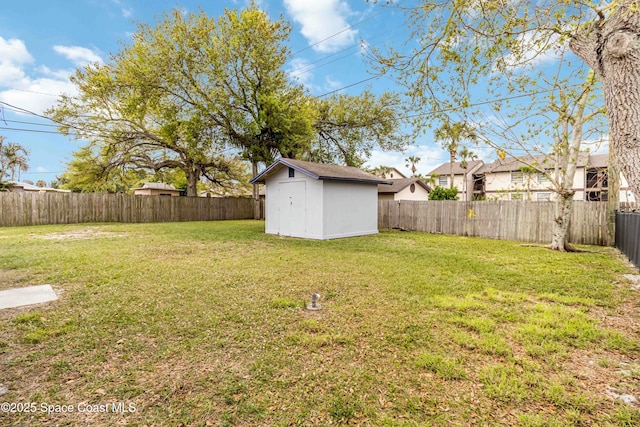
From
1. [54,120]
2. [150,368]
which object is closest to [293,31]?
[54,120]

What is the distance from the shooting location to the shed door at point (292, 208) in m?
10.9

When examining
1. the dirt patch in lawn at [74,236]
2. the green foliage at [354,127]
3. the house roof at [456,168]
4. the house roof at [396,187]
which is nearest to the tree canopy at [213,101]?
the green foliage at [354,127]

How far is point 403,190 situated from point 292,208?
16.6m

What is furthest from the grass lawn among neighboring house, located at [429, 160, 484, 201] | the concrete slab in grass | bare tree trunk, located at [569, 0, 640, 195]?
neighboring house, located at [429, 160, 484, 201]

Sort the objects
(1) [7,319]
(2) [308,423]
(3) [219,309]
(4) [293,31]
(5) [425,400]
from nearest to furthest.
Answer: (2) [308,423]
(5) [425,400]
(1) [7,319]
(3) [219,309]
(4) [293,31]

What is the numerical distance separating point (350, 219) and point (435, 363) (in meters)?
8.95

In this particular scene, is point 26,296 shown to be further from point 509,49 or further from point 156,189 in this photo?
point 156,189

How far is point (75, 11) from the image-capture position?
37.3ft

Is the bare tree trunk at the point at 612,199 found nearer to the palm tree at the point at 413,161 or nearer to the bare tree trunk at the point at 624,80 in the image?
the bare tree trunk at the point at 624,80

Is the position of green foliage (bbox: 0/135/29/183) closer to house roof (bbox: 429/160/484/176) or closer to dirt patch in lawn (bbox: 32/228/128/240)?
dirt patch in lawn (bbox: 32/228/128/240)

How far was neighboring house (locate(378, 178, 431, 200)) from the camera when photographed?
80.9ft

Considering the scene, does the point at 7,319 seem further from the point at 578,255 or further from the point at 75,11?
the point at 75,11

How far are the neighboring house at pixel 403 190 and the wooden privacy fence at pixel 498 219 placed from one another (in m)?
10.3

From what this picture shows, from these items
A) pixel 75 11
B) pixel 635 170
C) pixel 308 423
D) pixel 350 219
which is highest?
pixel 75 11
